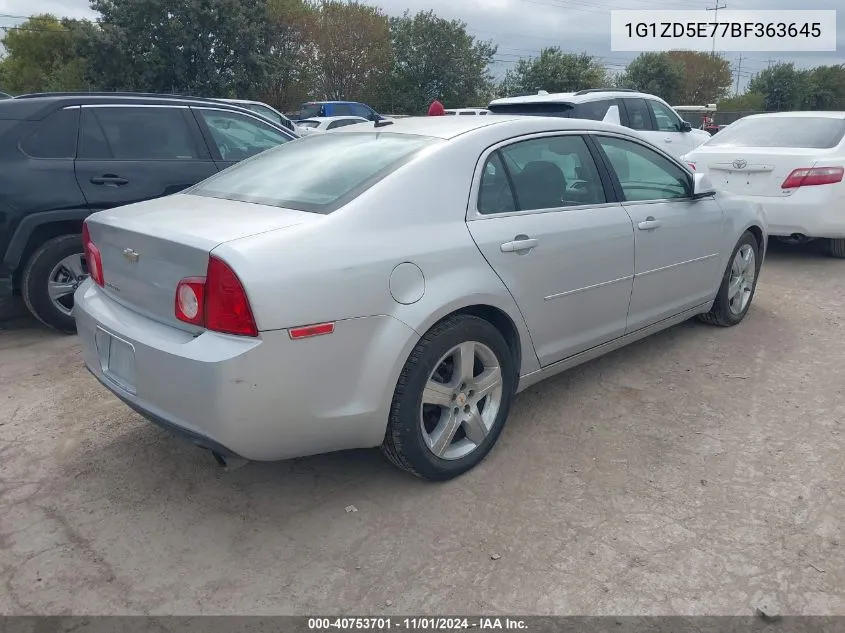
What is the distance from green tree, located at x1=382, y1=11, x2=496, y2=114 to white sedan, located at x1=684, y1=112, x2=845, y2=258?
106 ft

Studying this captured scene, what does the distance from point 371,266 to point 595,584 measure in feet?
4.62

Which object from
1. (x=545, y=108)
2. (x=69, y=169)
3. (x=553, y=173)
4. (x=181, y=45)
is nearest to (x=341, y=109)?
(x=181, y=45)

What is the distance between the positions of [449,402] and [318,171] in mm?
1210

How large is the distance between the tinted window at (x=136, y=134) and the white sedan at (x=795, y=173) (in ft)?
17.1

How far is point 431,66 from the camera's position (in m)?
39.1

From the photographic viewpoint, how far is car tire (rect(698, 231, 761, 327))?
5020 millimetres

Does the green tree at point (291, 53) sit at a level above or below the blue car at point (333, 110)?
above

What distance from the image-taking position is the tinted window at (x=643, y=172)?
405 centimetres

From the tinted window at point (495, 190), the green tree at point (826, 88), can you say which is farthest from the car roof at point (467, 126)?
the green tree at point (826, 88)

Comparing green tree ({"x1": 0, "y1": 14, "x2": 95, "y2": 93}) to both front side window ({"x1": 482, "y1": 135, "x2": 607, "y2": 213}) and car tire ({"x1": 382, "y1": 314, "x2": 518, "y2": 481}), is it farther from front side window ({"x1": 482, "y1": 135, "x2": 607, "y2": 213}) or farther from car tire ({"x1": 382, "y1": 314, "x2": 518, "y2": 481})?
car tire ({"x1": 382, "y1": 314, "x2": 518, "y2": 481})

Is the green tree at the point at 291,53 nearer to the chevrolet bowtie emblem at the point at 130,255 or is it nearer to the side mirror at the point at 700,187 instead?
the side mirror at the point at 700,187

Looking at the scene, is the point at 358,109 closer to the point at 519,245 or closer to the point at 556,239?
the point at 556,239

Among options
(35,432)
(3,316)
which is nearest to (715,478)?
(35,432)

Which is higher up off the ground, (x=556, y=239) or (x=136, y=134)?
(x=136, y=134)
